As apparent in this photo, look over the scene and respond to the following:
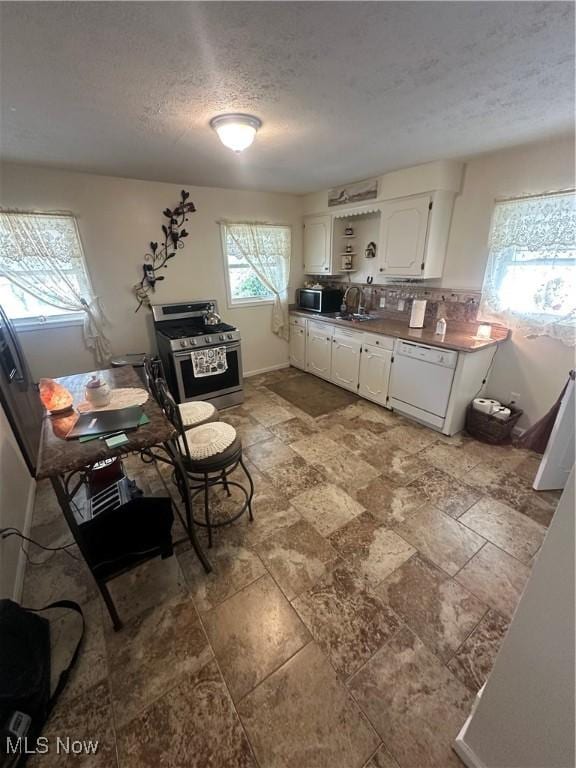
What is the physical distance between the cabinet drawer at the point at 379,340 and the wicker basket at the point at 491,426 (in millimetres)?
957

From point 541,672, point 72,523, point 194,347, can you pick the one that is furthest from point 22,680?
point 194,347

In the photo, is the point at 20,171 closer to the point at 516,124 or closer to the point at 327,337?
the point at 327,337

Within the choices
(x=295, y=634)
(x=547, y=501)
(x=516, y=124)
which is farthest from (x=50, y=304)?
(x=547, y=501)

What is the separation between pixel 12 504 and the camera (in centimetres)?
177

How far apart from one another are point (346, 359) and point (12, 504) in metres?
3.14

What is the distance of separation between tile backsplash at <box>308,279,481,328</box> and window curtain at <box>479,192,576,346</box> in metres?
0.20

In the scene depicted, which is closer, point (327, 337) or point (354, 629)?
point (354, 629)

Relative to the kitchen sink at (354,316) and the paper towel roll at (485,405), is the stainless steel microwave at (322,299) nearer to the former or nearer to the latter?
the kitchen sink at (354,316)

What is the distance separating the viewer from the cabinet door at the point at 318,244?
385 cm

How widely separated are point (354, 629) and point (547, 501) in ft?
5.57

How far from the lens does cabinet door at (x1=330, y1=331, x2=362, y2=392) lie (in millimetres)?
3479

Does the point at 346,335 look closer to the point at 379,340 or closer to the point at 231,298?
the point at 379,340

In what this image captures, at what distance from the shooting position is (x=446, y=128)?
6.38 ft

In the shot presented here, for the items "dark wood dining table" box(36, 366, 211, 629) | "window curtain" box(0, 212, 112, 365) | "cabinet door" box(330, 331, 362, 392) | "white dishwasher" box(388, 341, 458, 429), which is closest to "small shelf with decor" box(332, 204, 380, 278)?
"cabinet door" box(330, 331, 362, 392)
